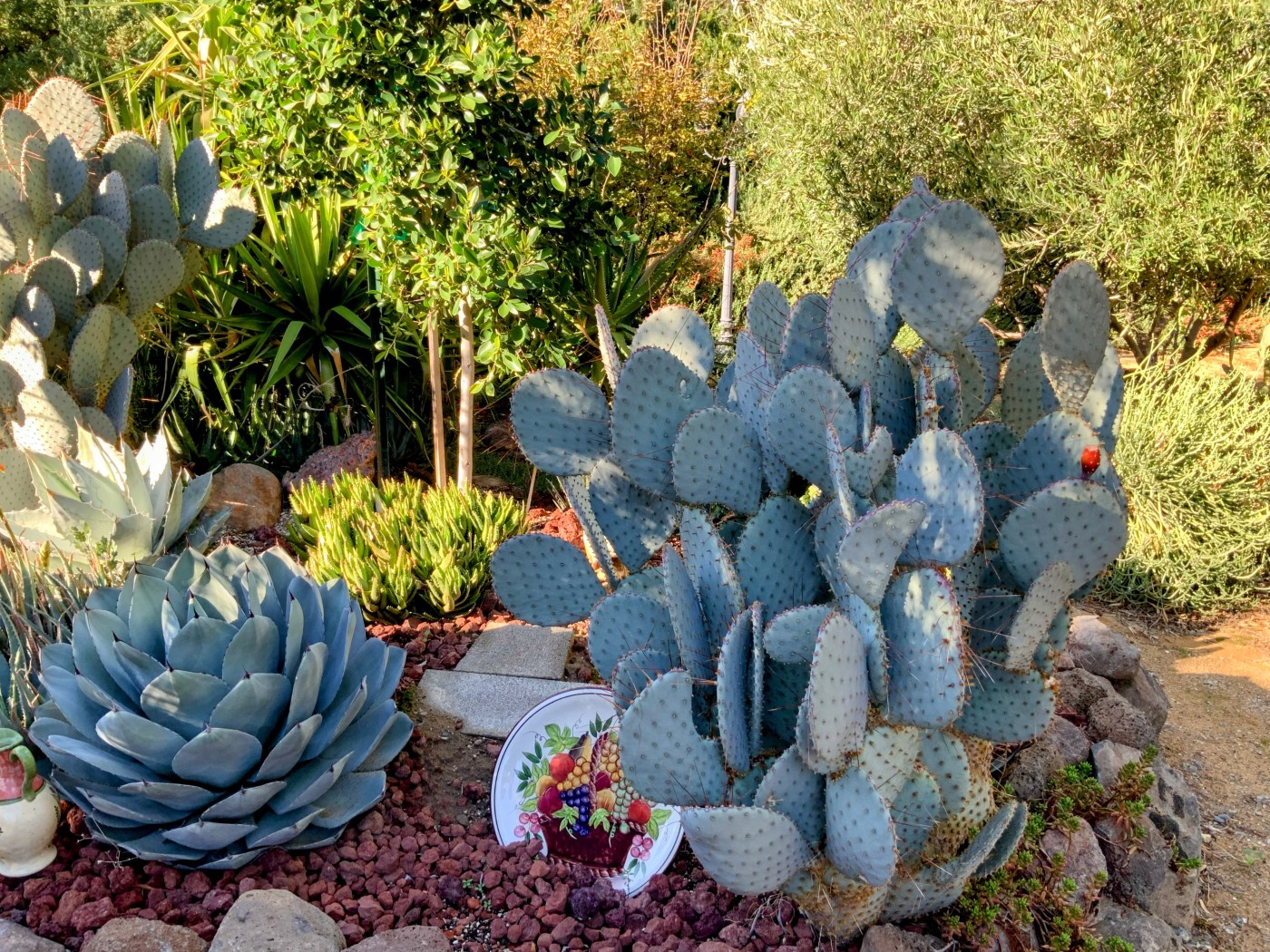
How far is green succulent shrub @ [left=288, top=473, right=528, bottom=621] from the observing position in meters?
3.27

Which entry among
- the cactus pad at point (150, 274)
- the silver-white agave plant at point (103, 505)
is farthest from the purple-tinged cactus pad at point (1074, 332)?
the cactus pad at point (150, 274)

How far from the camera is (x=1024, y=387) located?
2330 millimetres

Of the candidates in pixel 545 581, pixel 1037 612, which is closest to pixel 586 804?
pixel 545 581

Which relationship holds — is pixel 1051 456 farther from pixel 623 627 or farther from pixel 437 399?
Result: pixel 437 399

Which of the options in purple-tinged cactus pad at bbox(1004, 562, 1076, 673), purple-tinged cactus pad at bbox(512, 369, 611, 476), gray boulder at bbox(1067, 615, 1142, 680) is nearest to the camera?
purple-tinged cactus pad at bbox(1004, 562, 1076, 673)

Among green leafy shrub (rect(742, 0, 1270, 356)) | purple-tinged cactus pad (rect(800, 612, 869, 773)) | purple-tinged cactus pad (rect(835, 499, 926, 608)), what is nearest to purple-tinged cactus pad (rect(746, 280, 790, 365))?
purple-tinged cactus pad (rect(835, 499, 926, 608))

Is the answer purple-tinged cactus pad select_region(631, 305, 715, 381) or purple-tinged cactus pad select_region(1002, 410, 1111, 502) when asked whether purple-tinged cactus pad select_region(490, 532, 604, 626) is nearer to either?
purple-tinged cactus pad select_region(631, 305, 715, 381)

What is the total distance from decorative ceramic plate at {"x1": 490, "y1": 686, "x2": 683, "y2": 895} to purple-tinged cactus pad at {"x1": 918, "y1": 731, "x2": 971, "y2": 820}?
0.59 meters

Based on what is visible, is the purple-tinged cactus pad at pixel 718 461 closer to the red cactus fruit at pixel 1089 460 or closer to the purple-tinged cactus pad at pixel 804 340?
the purple-tinged cactus pad at pixel 804 340

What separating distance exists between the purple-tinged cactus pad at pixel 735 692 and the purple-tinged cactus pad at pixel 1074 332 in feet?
2.85

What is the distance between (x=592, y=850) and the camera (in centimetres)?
238

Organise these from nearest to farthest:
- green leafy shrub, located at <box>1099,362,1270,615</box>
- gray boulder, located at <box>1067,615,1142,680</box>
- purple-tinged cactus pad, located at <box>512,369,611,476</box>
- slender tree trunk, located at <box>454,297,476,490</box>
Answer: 1. purple-tinged cactus pad, located at <box>512,369,611,476</box>
2. gray boulder, located at <box>1067,615,1142,680</box>
3. slender tree trunk, located at <box>454,297,476,490</box>
4. green leafy shrub, located at <box>1099,362,1270,615</box>

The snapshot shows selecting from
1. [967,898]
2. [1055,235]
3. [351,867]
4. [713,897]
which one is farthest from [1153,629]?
[351,867]

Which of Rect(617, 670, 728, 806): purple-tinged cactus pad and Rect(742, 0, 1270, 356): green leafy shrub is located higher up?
Rect(742, 0, 1270, 356): green leafy shrub
